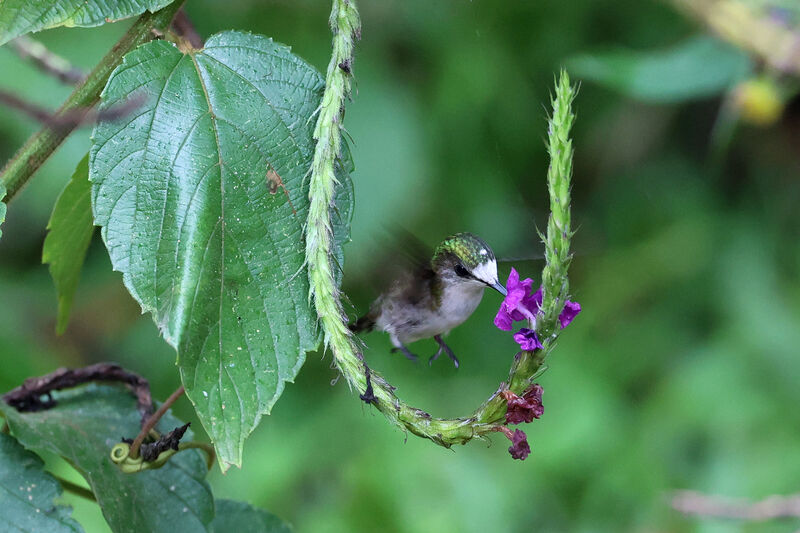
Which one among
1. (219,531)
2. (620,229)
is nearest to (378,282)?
(219,531)

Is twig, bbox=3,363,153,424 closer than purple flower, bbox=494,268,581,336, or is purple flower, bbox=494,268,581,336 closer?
purple flower, bbox=494,268,581,336

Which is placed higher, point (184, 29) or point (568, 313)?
point (184, 29)

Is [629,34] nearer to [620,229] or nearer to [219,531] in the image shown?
[620,229]

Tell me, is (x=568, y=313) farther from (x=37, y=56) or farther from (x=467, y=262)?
(x=37, y=56)

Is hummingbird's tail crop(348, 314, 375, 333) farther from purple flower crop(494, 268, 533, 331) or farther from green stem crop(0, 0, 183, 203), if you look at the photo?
green stem crop(0, 0, 183, 203)

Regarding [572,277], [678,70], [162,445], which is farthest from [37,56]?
[572,277]

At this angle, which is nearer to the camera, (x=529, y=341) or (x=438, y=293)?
(x=529, y=341)

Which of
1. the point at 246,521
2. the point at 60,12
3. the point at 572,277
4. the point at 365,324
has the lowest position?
the point at 572,277

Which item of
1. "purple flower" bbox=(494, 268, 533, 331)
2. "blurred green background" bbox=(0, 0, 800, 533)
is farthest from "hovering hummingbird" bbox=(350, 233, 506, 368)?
"blurred green background" bbox=(0, 0, 800, 533)
